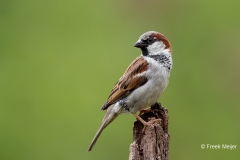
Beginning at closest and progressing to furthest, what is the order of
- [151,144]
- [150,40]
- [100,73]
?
[151,144], [150,40], [100,73]

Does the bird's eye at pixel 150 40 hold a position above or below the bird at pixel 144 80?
above

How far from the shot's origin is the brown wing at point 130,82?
15.8 feet

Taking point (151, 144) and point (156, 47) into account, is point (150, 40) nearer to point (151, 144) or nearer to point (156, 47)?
point (156, 47)

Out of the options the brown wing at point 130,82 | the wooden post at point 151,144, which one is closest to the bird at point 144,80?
the brown wing at point 130,82

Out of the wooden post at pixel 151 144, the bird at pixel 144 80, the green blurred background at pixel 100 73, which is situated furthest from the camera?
the green blurred background at pixel 100 73

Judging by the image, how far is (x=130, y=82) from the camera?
4.83 m

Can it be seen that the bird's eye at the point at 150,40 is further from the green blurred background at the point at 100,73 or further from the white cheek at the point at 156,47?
the green blurred background at the point at 100,73

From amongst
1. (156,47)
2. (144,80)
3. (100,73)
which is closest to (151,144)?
(144,80)

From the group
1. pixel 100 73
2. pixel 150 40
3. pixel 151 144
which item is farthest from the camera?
pixel 100 73

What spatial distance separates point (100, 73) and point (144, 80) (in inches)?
130

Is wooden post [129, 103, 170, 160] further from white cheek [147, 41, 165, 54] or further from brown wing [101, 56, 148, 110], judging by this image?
white cheek [147, 41, 165, 54]

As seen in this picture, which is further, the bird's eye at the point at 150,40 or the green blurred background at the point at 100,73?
the green blurred background at the point at 100,73

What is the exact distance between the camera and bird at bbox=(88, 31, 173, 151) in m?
4.78

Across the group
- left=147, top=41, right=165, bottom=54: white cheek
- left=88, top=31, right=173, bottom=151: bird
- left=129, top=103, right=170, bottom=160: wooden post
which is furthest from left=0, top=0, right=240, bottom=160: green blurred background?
left=129, top=103, right=170, bottom=160: wooden post
